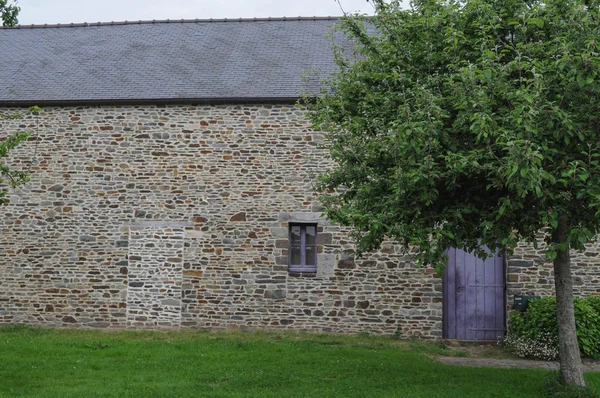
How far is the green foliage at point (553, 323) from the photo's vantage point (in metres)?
10.4

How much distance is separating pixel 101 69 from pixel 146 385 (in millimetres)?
8492

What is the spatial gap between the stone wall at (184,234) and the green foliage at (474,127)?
13.3ft

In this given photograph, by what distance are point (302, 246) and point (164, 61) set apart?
538 centimetres

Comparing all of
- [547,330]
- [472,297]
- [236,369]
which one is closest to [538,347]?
[547,330]

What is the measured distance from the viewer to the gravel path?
980cm

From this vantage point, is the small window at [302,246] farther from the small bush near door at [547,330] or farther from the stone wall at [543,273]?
the small bush near door at [547,330]

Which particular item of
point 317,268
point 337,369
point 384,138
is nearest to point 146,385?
point 337,369

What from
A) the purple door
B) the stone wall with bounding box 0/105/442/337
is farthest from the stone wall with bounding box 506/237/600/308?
the stone wall with bounding box 0/105/442/337

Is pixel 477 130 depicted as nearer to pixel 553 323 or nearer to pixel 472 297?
pixel 553 323

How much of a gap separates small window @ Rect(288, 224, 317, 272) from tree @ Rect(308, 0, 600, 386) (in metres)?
4.08

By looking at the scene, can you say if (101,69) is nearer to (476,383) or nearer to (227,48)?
(227,48)

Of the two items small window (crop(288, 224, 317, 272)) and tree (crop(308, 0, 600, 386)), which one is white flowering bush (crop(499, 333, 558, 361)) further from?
small window (crop(288, 224, 317, 272))

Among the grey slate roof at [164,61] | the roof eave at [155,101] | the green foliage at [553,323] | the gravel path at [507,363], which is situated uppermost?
the grey slate roof at [164,61]

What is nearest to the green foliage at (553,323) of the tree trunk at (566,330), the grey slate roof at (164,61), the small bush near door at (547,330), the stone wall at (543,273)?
the small bush near door at (547,330)
